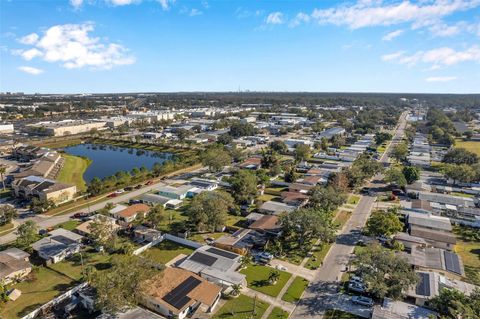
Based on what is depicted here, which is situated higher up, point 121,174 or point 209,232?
point 121,174

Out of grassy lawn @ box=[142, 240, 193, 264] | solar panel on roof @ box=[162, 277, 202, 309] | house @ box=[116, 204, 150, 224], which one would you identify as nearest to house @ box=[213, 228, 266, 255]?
grassy lawn @ box=[142, 240, 193, 264]

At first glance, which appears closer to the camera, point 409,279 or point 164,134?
point 409,279

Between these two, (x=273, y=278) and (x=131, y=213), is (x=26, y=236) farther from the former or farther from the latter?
(x=273, y=278)

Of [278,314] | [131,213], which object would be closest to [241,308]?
[278,314]

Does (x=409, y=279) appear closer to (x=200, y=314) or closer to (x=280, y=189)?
(x=200, y=314)

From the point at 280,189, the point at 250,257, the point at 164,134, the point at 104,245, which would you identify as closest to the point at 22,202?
the point at 104,245
